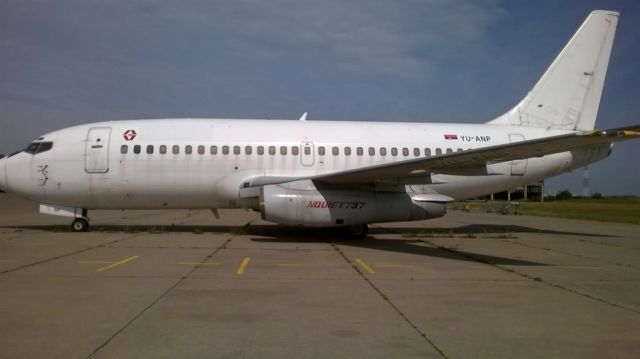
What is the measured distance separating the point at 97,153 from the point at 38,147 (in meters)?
1.91

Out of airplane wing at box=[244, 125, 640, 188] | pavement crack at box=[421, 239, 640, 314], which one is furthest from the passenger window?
pavement crack at box=[421, 239, 640, 314]

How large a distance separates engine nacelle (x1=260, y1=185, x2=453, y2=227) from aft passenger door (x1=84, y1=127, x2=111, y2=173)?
5045mm

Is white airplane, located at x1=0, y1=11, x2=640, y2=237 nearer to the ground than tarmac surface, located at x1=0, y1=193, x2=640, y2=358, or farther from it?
farther from it

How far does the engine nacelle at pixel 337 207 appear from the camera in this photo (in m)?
12.9

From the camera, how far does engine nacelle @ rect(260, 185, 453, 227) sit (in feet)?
42.3

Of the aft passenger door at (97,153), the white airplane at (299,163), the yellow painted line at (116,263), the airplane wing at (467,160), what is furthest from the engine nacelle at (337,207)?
the aft passenger door at (97,153)

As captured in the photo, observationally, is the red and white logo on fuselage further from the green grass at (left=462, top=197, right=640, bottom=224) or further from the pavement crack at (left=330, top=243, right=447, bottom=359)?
the green grass at (left=462, top=197, right=640, bottom=224)

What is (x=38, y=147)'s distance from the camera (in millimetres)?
14789

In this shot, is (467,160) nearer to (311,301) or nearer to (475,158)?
(475,158)

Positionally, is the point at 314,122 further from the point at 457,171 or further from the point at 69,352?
the point at 69,352

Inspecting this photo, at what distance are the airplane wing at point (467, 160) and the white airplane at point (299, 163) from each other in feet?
0.25

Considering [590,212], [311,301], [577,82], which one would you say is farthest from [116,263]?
[590,212]

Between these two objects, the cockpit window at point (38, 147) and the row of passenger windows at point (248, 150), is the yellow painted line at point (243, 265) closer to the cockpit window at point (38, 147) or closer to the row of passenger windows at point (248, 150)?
the row of passenger windows at point (248, 150)

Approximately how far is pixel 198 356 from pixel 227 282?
335 cm
